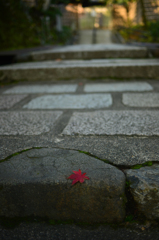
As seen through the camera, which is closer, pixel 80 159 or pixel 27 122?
pixel 80 159

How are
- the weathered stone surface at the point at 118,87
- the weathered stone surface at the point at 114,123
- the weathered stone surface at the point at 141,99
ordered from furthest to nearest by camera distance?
the weathered stone surface at the point at 118,87 → the weathered stone surface at the point at 141,99 → the weathered stone surface at the point at 114,123

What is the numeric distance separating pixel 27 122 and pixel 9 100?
23.0 inches

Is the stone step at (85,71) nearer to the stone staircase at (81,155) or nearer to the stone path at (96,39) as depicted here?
the stone staircase at (81,155)

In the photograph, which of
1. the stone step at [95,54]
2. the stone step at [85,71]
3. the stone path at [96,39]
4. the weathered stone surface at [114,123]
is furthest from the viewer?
the stone path at [96,39]

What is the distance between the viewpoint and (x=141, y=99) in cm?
150

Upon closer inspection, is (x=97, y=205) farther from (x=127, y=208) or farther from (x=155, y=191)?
(x=155, y=191)

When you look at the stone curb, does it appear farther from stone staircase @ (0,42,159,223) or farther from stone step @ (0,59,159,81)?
stone staircase @ (0,42,159,223)

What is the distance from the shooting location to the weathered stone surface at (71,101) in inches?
56.9

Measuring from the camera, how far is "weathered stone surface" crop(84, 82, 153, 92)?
177cm

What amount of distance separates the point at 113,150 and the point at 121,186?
211 mm

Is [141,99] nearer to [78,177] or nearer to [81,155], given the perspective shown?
[81,155]

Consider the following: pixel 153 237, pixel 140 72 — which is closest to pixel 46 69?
pixel 140 72

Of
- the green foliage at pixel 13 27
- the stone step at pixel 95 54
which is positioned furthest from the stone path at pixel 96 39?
the stone step at pixel 95 54

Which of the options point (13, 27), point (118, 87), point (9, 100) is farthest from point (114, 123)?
point (13, 27)
